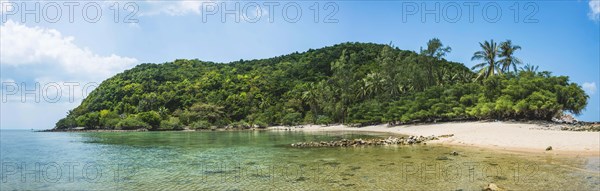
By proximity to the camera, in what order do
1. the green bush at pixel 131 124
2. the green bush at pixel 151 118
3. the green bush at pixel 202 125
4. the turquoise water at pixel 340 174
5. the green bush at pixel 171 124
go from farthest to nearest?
the green bush at pixel 151 118 → the green bush at pixel 131 124 → the green bush at pixel 171 124 → the green bush at pixel 202 125 → the turquoise water at pixel 340 174

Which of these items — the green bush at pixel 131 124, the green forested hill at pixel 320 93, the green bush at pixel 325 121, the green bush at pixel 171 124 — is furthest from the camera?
the green bush at pixel 131 124

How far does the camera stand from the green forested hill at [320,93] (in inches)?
2142

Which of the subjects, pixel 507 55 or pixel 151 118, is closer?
pixel 507 55

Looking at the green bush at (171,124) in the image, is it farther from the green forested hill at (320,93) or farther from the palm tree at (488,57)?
the palm tree at (488,57)

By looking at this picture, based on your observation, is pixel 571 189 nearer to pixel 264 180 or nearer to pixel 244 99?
pixel 264 180

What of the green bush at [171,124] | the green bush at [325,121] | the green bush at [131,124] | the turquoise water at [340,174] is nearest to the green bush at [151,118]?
the green bush at [131,124]

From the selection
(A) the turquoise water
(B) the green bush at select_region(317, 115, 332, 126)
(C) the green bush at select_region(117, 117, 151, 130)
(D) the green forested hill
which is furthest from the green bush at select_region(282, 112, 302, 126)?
(A) the turquoise water

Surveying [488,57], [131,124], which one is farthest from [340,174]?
[131,124]

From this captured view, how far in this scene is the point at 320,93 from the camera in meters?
106

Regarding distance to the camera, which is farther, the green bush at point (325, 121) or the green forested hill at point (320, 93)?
the green bush at point (325, 121)

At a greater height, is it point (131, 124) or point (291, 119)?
point (291, 119)

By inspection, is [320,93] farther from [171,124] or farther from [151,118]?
[151,118]

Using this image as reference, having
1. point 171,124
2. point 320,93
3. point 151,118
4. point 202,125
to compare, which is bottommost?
point 202,125

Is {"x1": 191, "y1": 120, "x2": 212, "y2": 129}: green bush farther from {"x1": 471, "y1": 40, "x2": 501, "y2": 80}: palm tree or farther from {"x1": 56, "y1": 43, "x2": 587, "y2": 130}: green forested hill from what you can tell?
{"x1": 471, "y1": 40, "x2": 501, "y2": 80}: palm tree
